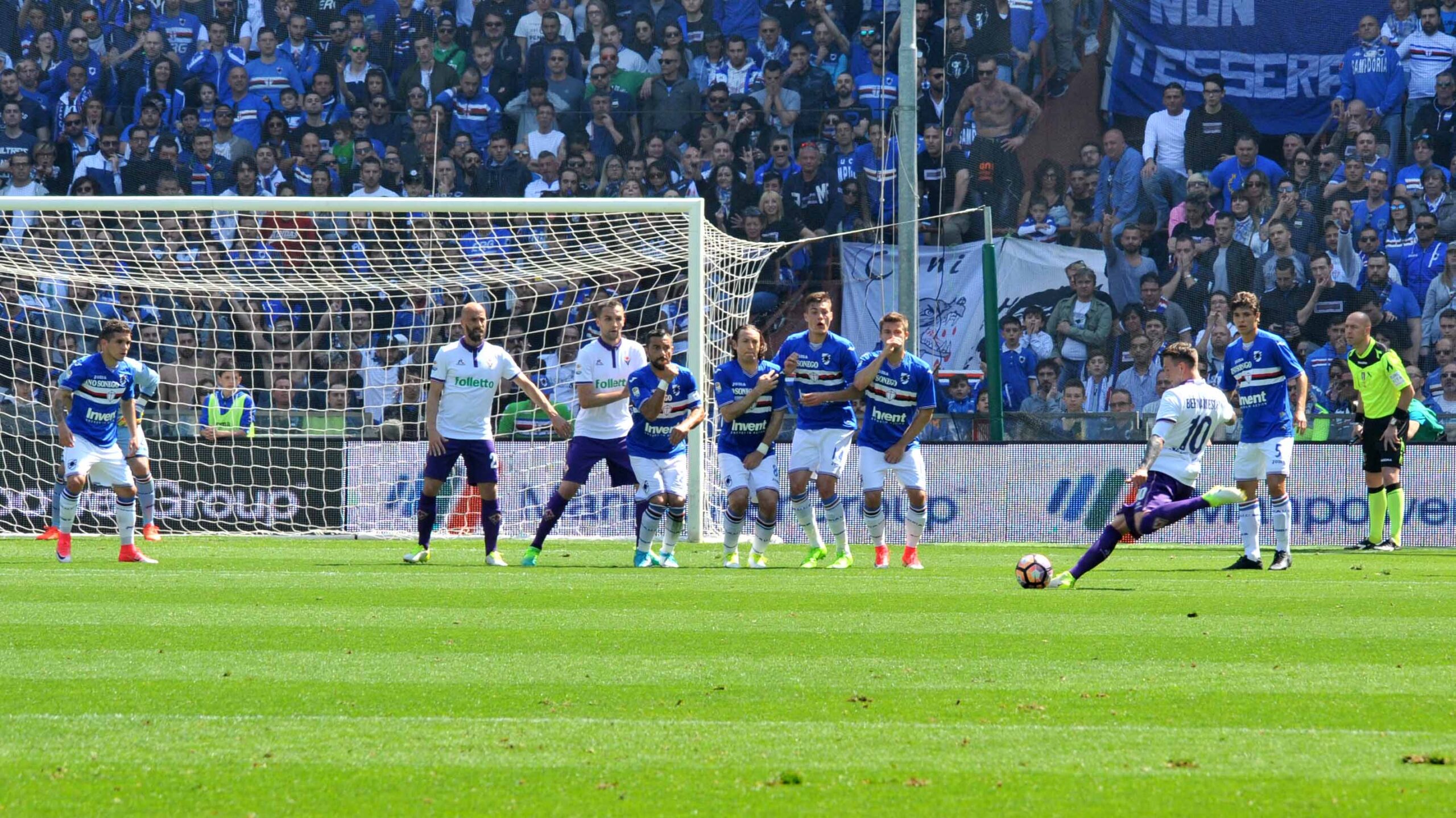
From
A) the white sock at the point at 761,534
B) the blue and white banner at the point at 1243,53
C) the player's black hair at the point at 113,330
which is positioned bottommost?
the white sock at the point at 761,534

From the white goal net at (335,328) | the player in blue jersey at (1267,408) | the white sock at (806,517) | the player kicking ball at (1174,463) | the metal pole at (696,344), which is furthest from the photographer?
the white goal net at (335,328)

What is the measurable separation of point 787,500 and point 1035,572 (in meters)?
6.91

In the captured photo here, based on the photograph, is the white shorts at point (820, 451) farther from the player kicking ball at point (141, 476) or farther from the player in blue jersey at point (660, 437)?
the player kicking ball at point (141, 476)

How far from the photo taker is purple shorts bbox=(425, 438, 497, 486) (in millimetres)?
11633

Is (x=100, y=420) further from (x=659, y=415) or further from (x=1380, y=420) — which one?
(x=1380, y=420)

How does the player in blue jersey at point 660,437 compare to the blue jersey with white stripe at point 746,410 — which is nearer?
the player in blue jersey at point 660,437

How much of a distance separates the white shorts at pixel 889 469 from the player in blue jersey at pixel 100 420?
5.77 m

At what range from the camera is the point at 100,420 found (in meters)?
12.4

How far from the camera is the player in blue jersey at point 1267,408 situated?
11359mm

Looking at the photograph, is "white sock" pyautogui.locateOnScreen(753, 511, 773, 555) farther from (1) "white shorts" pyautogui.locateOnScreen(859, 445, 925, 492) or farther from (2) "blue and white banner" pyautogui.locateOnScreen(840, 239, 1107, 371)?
(2) "blue and white banner" pyautogui.locateOnScreen(840, 239, 1107, 371)

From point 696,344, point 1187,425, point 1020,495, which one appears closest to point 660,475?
point 696,344

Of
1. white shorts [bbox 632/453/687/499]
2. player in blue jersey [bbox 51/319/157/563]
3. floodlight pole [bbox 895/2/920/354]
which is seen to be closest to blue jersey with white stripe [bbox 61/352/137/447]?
player in blue jersey [bbox 51/319/157/563]

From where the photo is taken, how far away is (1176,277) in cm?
1972

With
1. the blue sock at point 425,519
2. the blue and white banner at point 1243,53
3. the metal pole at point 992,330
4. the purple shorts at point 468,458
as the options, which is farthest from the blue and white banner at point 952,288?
the blue sock at point 425,519
